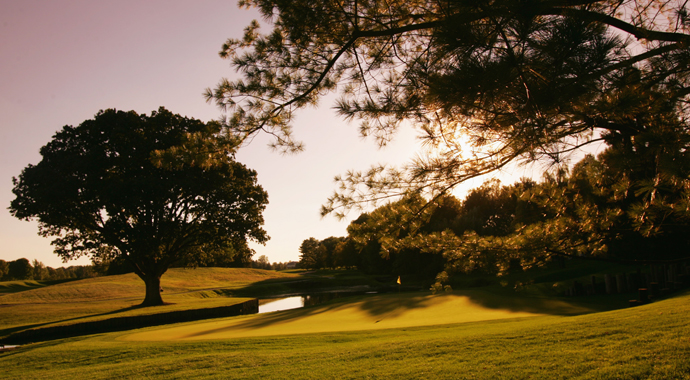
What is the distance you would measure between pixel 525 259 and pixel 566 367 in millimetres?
1699

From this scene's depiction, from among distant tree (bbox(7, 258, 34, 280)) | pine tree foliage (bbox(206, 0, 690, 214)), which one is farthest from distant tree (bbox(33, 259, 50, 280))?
pine tree foliage (bbox(206, 0, 690, 214))

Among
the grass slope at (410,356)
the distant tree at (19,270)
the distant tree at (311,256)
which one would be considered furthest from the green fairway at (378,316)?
the distant tree at (311,256)

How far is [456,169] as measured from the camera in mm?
5277

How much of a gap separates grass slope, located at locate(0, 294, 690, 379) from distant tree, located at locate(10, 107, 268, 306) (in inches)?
406

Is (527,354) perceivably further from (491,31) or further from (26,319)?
(26,319)

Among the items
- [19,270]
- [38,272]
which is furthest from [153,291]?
[38,272]

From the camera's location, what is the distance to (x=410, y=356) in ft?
Result: 18.9

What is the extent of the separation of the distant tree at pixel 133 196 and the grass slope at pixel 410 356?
33.8 ft

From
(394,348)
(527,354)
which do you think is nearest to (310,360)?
(394,348)

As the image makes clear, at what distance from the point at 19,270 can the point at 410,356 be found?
77806mm

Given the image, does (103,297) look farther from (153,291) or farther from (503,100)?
(503,100)

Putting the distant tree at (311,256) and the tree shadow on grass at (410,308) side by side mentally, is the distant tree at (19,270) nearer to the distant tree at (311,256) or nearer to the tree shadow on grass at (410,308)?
the distant tree at (311,256)

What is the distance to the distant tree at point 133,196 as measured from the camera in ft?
58.4

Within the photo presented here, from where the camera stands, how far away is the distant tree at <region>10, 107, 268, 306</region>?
17797 millimetres
